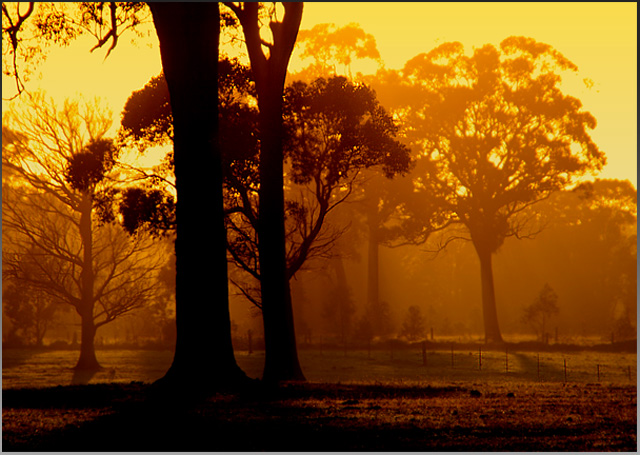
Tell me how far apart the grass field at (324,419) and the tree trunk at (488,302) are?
30.6 m

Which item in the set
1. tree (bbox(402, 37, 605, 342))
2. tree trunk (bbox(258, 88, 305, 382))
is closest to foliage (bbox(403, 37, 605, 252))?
tree (bbox(402, 37, 605, 342))

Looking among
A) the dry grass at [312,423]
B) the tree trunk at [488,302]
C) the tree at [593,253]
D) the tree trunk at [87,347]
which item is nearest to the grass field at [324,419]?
the dry grass at [312,423]

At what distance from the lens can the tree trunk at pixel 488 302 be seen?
48.7 meters

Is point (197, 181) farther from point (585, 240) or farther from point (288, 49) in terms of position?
point (585, 240)

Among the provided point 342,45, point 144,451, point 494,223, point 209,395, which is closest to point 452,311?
point 494,223

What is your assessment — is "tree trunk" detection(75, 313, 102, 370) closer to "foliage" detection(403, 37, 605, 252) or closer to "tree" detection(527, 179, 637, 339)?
"foliage" detection(403, 37, 605, 252)

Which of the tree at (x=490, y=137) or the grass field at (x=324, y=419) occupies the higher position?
the tree at (x=490, y=137)

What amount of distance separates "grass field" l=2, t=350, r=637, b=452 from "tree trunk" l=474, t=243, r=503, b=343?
3063cm

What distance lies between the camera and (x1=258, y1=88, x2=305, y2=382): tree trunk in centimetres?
2017

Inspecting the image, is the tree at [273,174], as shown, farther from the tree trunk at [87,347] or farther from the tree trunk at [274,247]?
the tree trunk at [87,347]

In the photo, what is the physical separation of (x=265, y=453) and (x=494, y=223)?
4177 cm

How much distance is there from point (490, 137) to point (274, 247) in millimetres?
32345

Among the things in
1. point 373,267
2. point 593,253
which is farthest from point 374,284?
point 593,253

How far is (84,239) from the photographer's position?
37406mm
